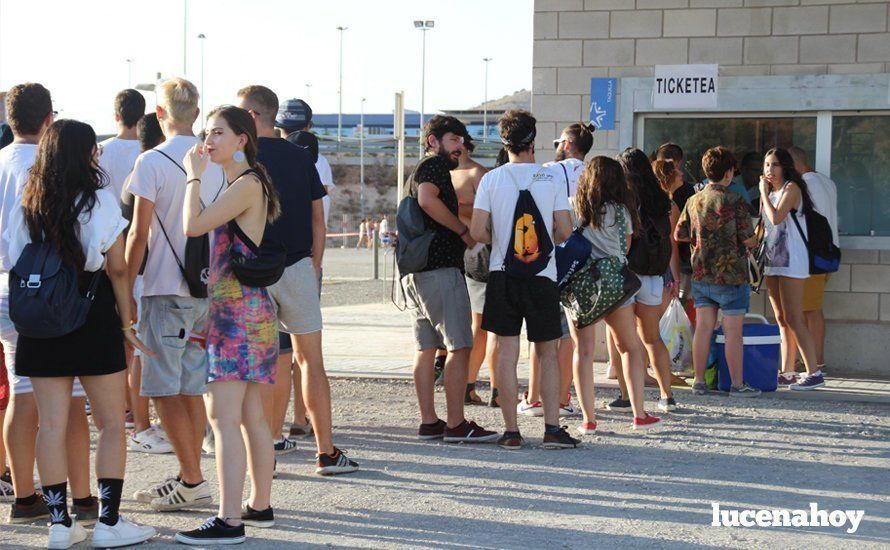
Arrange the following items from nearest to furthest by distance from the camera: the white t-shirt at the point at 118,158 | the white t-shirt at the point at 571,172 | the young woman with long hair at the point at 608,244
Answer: the white t-shirt at the point at 118,158
the young woman with long hair at the point at 608,244
the white t-shirt at the point at 571,172

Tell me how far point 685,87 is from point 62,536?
7.21 metres

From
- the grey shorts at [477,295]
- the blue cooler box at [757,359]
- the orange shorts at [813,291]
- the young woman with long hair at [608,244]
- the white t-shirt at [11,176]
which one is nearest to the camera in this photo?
the white t-shirt at [11,176]

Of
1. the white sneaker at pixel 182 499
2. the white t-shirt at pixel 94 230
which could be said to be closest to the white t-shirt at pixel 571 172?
the white sneaker at pixel 182 499

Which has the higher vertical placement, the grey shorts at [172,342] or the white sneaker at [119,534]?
the grey shorts at [172,342]

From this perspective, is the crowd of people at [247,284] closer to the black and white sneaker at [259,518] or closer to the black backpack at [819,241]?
the black and white sneaker at [259,518]

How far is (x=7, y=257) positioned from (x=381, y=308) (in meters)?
12.1

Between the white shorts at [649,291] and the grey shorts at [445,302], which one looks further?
the white shorts at [649,291]

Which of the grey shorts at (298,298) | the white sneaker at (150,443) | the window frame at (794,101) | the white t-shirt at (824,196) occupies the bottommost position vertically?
the white sneaker at (150,443)

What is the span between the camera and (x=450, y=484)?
20.4 ft

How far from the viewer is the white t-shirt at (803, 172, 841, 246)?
9.78 metres

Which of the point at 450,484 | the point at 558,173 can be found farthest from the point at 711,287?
the point at 450,484

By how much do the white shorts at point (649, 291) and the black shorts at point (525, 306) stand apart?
1.27 metres

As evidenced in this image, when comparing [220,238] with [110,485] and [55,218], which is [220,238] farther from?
[110,485]

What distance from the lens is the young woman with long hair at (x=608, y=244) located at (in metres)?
7.46
